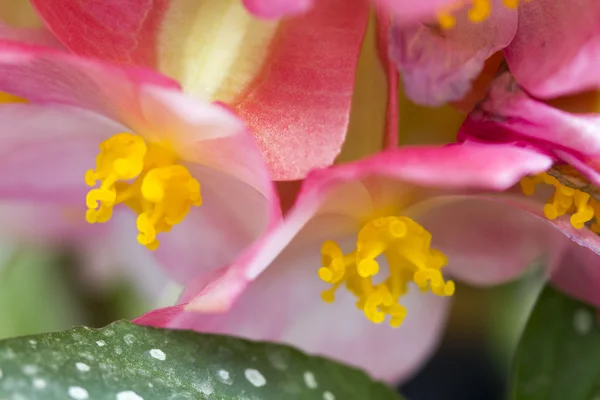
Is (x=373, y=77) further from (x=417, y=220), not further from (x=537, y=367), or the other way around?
(x=537, y=367)

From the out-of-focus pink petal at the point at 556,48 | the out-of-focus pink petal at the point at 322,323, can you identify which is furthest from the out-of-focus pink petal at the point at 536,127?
the out-of-focus pink petal at the point at 322,323

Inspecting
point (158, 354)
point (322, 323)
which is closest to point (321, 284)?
point (322, 323)

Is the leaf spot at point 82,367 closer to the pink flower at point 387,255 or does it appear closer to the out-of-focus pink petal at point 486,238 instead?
the pink flower at point 387,255

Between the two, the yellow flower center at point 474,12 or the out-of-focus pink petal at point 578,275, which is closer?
the yellow flower center at point 474,12

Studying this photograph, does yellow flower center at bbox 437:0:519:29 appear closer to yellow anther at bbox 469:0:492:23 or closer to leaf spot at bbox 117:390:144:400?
yellow anther at bbox 469:0:492:23

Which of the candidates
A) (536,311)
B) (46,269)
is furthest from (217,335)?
(46,269)

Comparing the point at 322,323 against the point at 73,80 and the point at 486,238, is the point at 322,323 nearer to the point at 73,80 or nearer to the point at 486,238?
the point at 486,238

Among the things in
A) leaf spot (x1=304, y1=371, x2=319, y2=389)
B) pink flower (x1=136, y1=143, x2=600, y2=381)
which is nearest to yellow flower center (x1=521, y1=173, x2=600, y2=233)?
pink flower (x1=136, y1=143, x2=600, y2=381)
